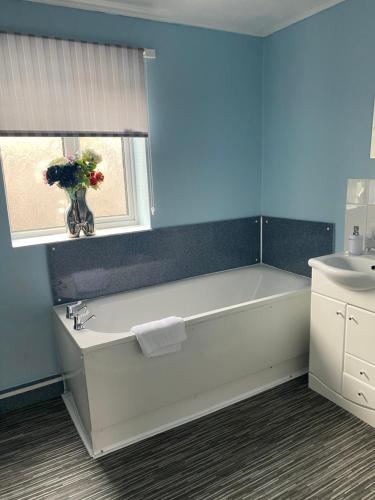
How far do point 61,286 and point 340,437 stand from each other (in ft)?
6.04

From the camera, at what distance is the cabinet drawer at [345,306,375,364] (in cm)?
198

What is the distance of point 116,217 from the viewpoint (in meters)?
2.77

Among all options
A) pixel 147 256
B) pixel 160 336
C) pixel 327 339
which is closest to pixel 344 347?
pixel 327 339

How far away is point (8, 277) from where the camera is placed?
2.26m

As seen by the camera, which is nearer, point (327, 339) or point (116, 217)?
point (327, 339)

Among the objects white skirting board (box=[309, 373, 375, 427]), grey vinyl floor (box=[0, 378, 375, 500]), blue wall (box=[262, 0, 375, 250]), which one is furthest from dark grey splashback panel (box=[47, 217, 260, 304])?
white skirting board (box=[309, 373, 375, 427])

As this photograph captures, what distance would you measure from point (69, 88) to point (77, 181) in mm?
549

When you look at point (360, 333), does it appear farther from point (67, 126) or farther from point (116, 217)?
point (67, 126)

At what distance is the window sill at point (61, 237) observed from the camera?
235 centimetres

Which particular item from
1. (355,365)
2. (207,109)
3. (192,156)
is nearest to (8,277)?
(192,156)

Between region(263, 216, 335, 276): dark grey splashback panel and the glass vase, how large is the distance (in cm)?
147

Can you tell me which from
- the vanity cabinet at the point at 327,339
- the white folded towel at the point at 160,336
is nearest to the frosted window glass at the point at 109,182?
the white folded towel at the point at 160,336

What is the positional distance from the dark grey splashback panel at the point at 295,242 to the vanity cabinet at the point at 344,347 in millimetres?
489

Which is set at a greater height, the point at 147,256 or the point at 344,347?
the point at 147,256
